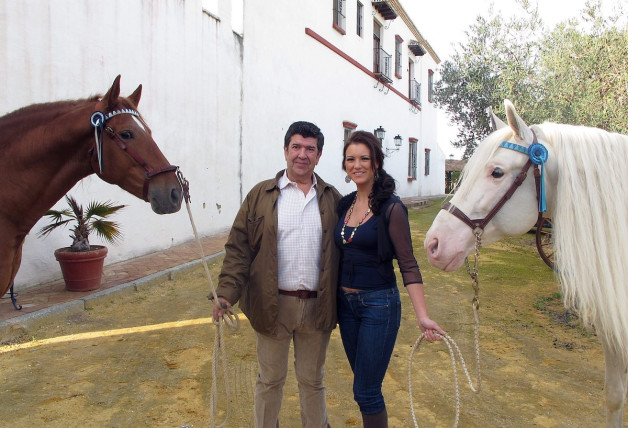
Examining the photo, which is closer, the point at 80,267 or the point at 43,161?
the point at 43,161

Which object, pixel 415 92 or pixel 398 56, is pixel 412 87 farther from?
pixel 398 56

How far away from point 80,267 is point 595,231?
4923 mm

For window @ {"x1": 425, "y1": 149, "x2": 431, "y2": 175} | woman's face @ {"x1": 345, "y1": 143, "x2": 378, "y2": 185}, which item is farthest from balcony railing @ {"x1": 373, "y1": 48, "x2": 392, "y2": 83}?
woman's face @ {"x1": 345, "y1": 143, "x2": 378, "y2": 185}

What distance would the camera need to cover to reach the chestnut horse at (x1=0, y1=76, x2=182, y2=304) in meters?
2.05

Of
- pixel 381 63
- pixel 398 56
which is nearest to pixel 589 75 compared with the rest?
pixel 381 63

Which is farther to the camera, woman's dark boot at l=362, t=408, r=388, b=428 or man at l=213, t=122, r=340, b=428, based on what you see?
man at l=213, t=122, r=340, b=428

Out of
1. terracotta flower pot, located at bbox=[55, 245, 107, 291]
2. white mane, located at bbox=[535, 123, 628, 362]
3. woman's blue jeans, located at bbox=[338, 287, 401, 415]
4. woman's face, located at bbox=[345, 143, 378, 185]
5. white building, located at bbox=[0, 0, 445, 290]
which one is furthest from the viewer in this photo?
white building, located at bbox=[0, 0, 445, 290]

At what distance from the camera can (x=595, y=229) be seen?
165 cm

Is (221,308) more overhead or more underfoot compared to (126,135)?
more underfoot

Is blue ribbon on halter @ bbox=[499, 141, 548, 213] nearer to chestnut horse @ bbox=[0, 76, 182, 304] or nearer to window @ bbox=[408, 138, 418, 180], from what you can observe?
chestnut horse @ bbox=[0, 76, 182, 304]

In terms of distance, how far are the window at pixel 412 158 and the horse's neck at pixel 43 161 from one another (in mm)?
18721

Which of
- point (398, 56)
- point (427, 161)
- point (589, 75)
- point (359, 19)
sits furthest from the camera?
point (427, 161)

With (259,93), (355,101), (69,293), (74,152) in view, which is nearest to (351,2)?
(355,101)

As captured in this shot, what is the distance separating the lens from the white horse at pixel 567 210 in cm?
164
